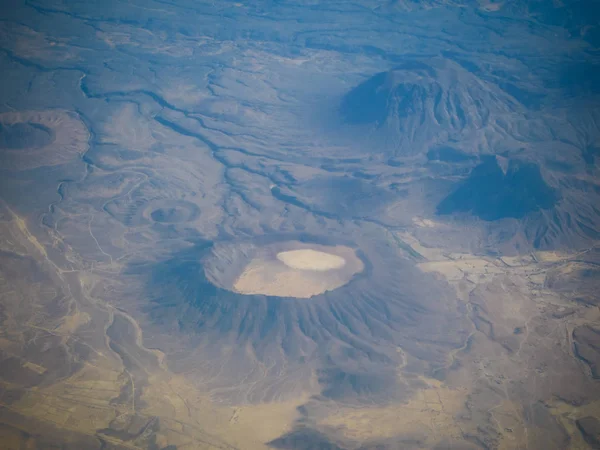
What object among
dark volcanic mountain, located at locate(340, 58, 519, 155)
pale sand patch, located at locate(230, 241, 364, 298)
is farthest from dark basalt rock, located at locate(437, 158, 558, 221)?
pale sand patch, located at locate(230, 241, 364, 298)

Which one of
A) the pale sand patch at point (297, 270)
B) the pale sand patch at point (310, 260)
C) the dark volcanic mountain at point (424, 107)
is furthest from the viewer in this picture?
the dark volcanic mountain at point (424, 107)

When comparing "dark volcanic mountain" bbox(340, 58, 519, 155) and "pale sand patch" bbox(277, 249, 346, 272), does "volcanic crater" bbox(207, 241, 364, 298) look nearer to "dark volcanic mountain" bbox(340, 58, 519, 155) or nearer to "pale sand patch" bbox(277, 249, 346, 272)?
"pale sand patch" bbox(277, 249, 346, 272)

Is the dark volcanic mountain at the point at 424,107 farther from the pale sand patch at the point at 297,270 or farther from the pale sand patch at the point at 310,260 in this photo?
the pale sand patch at the point at 310,260

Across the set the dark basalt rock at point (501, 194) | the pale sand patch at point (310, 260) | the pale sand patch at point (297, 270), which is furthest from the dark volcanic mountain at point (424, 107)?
the pale sand patch at point (310, 260)

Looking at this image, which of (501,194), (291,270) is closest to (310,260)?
(291,270)

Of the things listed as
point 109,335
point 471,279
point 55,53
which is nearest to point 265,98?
point 55,53

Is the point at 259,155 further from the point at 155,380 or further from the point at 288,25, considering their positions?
the point at 288,25
